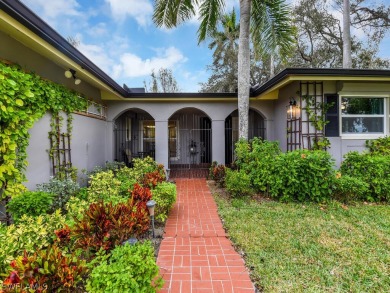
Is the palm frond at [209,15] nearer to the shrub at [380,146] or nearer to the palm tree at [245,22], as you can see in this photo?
the palm tree at [245,22]

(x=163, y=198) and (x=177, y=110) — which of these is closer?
(x=163, y=198)

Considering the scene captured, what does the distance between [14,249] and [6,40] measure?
3480 millimetres

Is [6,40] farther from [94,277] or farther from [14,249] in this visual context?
[94,277]

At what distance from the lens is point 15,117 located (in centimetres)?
364

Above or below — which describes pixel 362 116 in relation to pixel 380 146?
above

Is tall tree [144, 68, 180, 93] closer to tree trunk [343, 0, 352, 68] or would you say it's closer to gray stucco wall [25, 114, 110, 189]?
gray stucco wall [25, 114, 110, 189]

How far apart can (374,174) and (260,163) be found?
108 inches

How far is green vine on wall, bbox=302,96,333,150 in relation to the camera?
6.74m

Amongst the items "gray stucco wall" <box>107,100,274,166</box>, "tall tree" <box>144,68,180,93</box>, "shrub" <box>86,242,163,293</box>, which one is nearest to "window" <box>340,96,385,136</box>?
"gray stucco wall" <box>107,100,274,166</box>

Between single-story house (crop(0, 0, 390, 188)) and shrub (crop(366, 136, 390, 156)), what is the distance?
0.67ft

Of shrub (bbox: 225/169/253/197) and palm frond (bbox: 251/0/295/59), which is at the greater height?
palm frond (bbox: 251/0/295/59)

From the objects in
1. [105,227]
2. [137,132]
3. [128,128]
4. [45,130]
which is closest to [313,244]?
[105,227]

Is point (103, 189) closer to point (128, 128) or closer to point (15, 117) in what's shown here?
point (15, 117)

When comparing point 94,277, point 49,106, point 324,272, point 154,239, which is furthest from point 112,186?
point 324,272
